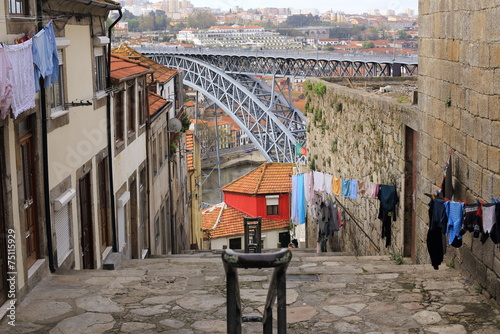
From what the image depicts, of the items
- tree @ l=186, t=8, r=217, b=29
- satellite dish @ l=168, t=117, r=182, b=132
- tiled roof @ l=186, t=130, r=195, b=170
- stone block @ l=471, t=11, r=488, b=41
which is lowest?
tiled roof @ l=186, t=130, r=195, b=170

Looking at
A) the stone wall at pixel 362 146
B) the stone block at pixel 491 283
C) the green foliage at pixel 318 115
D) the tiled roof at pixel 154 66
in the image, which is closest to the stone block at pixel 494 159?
the stone block at pixel 491 283

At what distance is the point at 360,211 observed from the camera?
10117 mm

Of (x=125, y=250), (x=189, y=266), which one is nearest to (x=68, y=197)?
(x=189, y=266)

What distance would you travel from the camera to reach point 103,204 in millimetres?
8555

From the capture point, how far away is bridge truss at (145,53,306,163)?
1593 inches

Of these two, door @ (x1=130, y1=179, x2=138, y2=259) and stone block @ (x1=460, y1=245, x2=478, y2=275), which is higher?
stone block @ (x1=460, y1=245, x2=478, y2=275)

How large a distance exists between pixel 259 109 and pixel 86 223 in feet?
113

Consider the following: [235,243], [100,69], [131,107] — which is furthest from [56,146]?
[235,243]

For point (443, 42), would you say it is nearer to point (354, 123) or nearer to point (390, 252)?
point (390, 252)

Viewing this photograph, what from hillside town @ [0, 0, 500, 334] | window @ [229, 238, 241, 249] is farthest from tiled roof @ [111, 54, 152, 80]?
window @ [229, 238, 241, 249]

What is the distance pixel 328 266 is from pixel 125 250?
335 cm

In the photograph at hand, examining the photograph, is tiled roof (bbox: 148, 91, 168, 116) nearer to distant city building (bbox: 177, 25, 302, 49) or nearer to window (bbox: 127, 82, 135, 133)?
window (bbox: 127, 82, 135, 133)

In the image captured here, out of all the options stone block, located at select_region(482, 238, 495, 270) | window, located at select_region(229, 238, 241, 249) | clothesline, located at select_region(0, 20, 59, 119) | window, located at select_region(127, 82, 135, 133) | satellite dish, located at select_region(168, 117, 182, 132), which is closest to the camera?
clothesline, located at select_region(0, 20, 59, 119)

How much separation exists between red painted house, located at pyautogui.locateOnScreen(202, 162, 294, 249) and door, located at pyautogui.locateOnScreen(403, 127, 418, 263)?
655 inches
